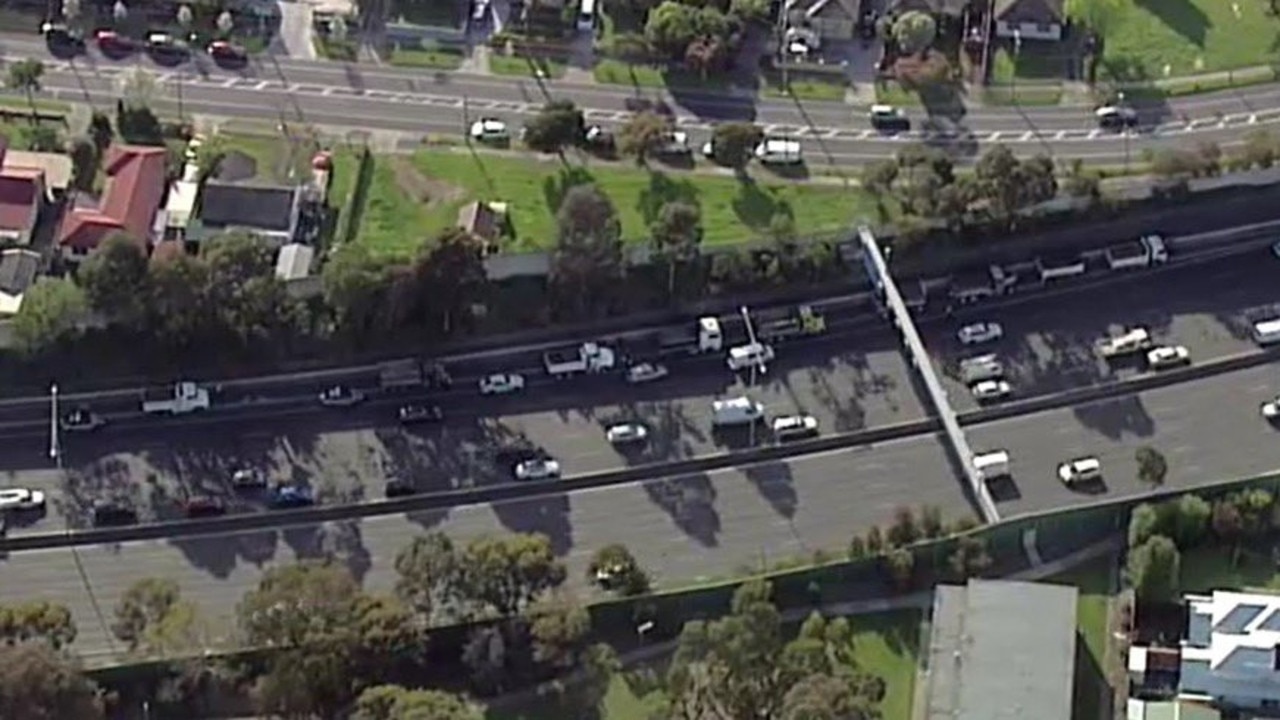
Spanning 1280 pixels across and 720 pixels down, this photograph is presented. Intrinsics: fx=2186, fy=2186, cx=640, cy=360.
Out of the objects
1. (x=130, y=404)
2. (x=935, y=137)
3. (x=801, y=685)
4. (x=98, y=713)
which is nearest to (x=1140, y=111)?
(x=935, y=137)

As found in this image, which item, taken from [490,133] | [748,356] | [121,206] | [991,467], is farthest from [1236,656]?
[121,206]

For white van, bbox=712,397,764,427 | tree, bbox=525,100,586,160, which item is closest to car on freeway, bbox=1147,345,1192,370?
white van, bbox=712,397,764,427

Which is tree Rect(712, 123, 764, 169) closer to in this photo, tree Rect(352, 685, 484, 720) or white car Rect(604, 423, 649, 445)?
white car Rect(604, 423, 649, 445)

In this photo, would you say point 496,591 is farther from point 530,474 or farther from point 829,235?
point 829,235

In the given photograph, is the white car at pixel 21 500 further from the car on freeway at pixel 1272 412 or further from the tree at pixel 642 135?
the car on freeway at pixel 1272 412

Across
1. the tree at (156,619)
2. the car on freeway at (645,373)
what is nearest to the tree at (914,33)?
the car on freeway at (645,373)

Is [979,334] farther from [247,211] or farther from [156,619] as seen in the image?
[156,619]
